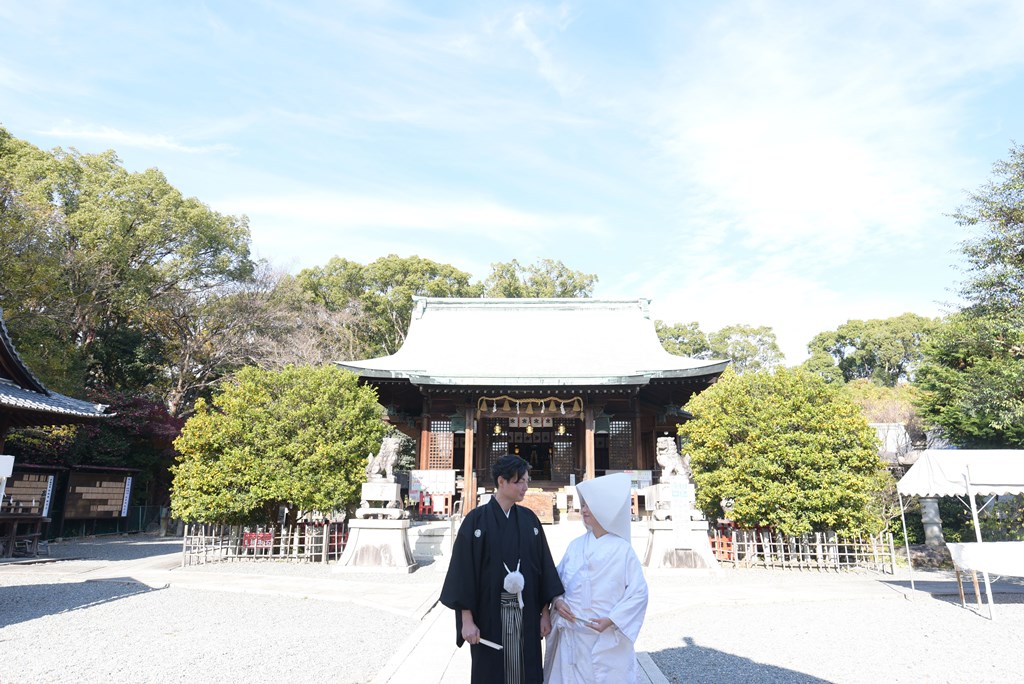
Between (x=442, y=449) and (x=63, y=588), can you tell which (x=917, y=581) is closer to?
(x=442, y=449)

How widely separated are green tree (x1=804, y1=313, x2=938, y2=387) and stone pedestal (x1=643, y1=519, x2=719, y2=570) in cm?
3440

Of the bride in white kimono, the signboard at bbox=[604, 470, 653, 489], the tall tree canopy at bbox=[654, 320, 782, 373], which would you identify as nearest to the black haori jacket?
the bride in white kimono

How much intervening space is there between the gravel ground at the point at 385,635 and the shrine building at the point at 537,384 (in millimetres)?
7782

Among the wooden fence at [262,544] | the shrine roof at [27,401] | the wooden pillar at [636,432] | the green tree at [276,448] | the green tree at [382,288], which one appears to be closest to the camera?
the shrine roof at [27,401]

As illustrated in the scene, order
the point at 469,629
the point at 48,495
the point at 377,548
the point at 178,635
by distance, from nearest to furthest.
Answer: the point at 469,629
the point at 178,635
the point at 377,548
the point at 48,495

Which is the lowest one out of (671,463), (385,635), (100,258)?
(385,635)

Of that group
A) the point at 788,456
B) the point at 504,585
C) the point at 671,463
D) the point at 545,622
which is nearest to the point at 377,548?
the point at 671,463

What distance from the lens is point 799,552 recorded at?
11.1m

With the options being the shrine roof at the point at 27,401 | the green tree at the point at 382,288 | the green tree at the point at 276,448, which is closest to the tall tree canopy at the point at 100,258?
the shrine roof at the point at 27,401

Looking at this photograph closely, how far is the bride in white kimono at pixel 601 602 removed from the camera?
301 centimetres

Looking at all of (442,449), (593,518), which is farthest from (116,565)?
(593,518)

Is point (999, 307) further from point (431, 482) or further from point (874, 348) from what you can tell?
point (874, 348)

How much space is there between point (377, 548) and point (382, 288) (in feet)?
84.6

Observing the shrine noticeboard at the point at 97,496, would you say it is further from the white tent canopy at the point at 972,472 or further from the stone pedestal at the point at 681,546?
the white tent canopy at the point at 972,472
